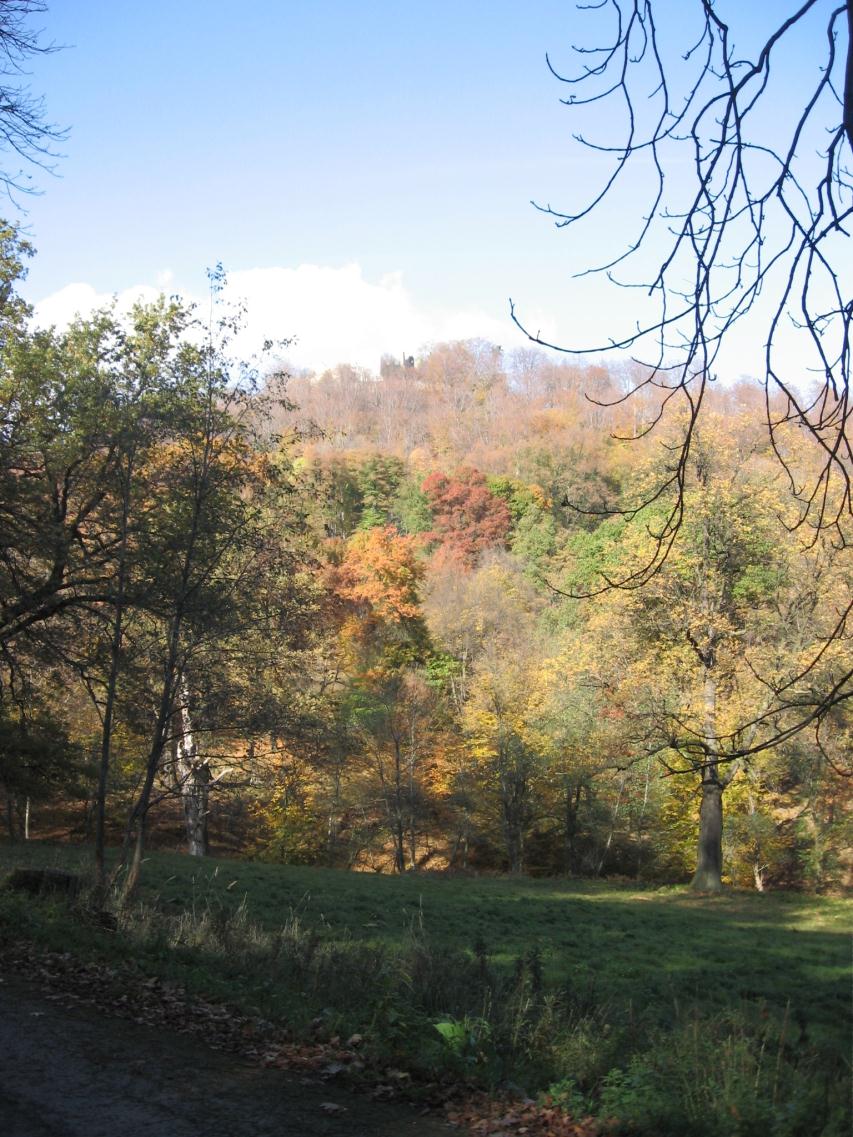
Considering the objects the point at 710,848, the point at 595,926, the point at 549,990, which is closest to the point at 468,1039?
the point at 549,990

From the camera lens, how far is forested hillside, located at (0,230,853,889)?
11.8 meters

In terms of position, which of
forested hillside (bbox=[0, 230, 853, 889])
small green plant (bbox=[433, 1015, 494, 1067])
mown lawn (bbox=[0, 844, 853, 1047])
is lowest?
mown lawn (bbox=[0, 844, 853, 1047])

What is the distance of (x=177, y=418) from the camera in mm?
11141

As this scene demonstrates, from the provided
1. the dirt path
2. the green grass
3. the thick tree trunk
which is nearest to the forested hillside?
the thick tree trunk

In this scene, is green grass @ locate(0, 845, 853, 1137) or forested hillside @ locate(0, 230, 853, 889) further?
forested hillside @ locate(0, 230, 853, 889)

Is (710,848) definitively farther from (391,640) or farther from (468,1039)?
(391,640)

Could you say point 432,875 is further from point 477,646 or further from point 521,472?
point 521,472

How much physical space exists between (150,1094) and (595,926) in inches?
484

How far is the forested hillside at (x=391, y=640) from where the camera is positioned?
1184 centimetres

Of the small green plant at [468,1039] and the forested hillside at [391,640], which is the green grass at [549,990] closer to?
the small green plant at [468,1039]

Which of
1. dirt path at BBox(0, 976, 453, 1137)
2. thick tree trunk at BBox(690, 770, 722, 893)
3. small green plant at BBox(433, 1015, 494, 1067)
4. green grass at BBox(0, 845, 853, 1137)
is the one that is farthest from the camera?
thick tree trunk at BBox(690, 770, 722, 893)

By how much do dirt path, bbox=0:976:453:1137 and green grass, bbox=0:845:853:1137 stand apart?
775 millimetres

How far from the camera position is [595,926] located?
15.9 metres

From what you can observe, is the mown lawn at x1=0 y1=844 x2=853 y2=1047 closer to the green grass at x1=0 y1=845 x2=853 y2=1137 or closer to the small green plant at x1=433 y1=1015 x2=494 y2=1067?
the green grass at x1=0 y1=845 x2=853 y2=1137
